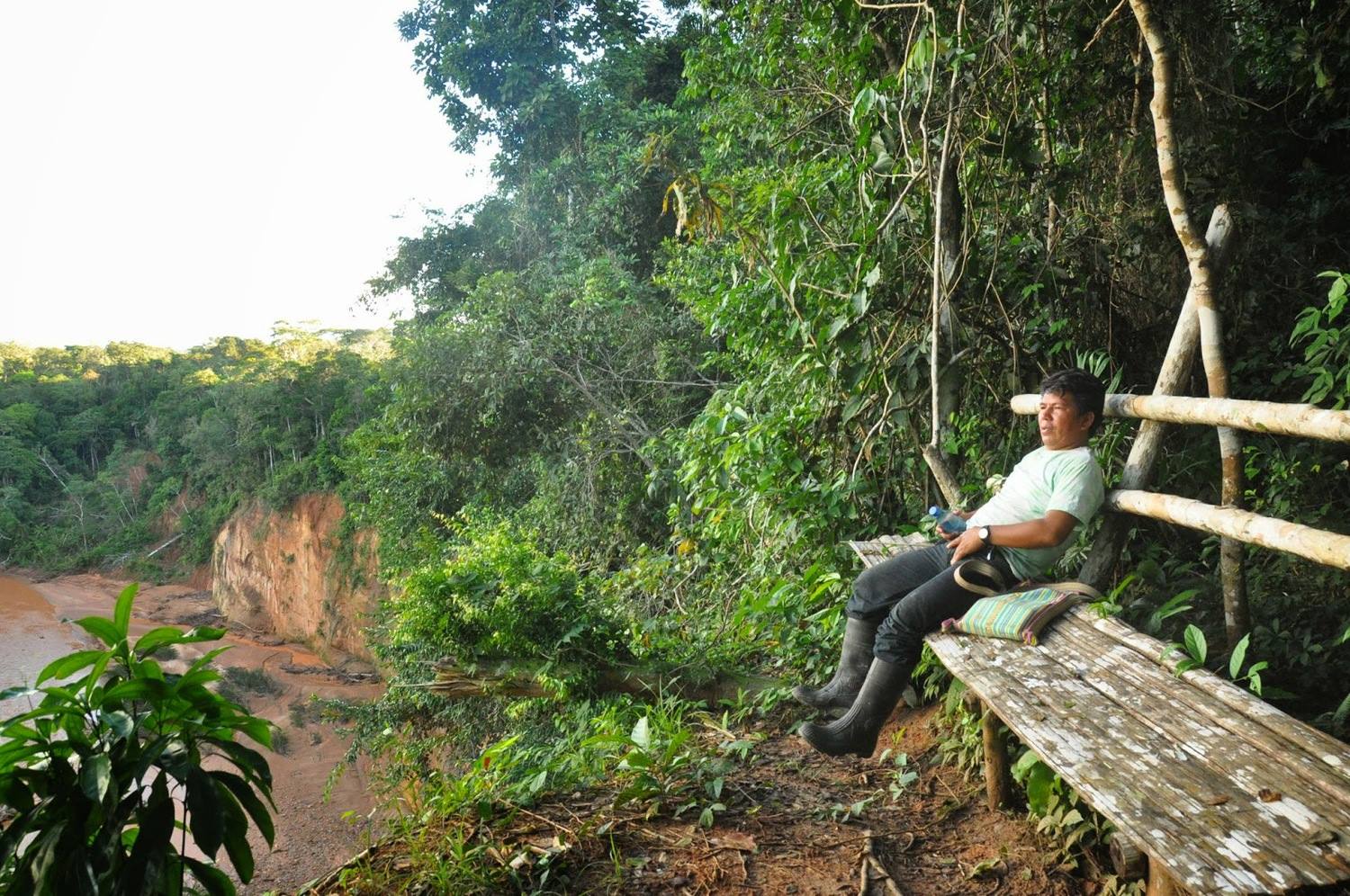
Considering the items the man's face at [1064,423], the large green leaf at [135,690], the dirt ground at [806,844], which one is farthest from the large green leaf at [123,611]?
the man's face at [1064,423]

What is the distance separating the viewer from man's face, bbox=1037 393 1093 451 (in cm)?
296

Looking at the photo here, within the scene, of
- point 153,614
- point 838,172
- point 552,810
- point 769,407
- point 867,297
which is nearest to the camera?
point 552,810

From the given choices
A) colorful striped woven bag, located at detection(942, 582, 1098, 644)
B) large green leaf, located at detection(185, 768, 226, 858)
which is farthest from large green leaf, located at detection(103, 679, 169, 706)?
colorful striped woven bag, located at detection(942, 582, 1098, 644)

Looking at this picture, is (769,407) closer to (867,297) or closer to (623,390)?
(867,297)

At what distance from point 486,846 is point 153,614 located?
23.8 metres

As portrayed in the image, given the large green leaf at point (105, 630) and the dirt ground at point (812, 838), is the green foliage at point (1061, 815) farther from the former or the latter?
the large green leaf at point (105, 630)

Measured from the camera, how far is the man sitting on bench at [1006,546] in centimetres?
283

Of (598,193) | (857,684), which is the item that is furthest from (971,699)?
(598,193)

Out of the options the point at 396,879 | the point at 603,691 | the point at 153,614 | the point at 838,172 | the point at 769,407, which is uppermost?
the point at 838,172

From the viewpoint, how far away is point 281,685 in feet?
58.3

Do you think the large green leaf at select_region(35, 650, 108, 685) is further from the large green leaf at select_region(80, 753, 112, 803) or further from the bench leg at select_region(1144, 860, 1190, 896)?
the bench leg at select_region(1144, 860, 1190, 896)

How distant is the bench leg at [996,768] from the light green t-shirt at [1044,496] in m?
0.53

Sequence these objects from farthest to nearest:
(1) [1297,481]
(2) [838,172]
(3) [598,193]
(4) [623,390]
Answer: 1. (3) [598,193]
2. (4) [623,390]
3. (2) [838,172]
4. (1) [1297,481]

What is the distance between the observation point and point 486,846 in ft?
9.30
